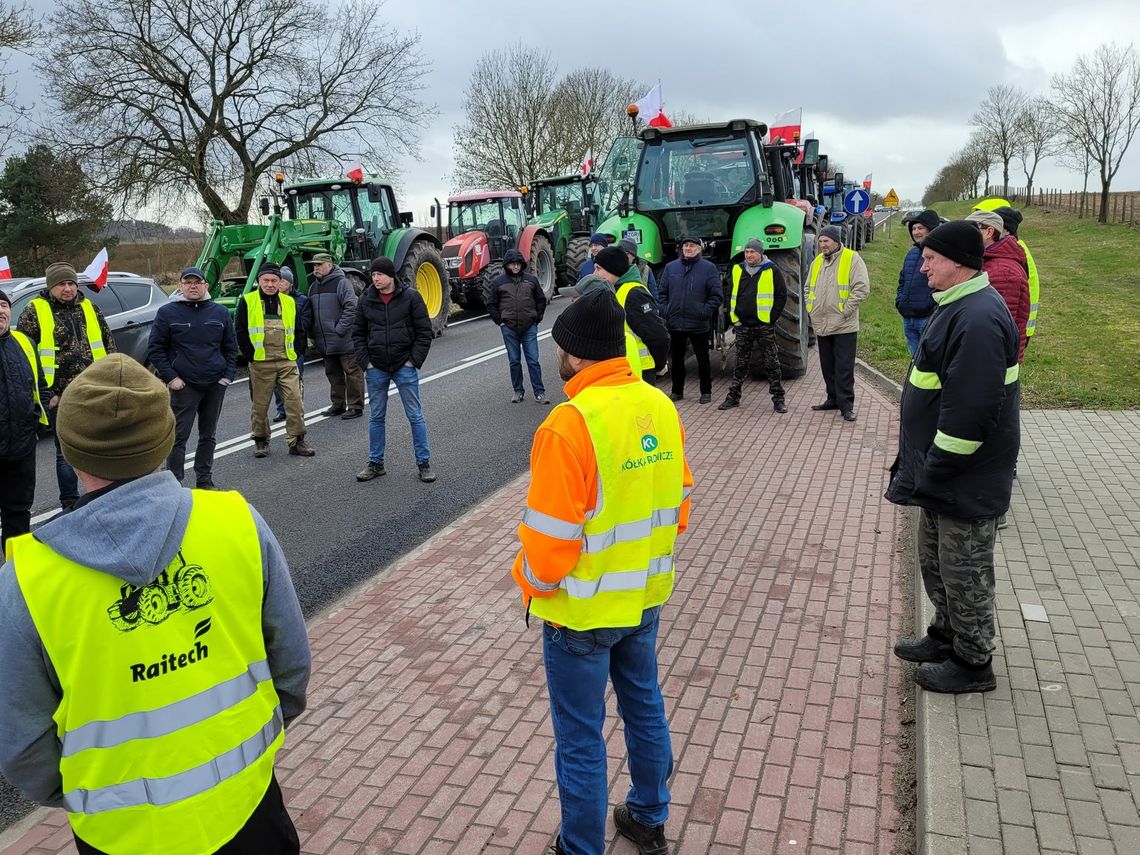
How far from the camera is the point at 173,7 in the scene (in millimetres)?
24156

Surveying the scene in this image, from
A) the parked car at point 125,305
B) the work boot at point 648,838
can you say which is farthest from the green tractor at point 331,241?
the work boot at point 648,838

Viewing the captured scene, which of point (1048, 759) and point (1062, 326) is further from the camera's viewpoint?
point (1062, 326)

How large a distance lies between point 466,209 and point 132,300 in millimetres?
10036

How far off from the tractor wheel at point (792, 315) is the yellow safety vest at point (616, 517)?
7136 mm

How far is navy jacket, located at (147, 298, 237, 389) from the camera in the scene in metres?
6.77

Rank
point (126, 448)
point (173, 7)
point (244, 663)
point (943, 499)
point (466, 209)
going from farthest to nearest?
point (173, 7), point (466, 209), point (943, 499), point (244, 663), point (126, 448)

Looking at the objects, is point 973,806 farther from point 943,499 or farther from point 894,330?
point 894,330

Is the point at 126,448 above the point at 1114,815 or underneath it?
above

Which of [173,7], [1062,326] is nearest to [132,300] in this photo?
[1062,326]

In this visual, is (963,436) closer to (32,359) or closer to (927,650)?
(927,650)

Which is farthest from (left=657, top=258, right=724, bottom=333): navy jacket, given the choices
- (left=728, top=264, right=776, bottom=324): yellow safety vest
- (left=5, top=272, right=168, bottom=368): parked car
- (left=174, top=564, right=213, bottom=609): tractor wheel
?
(left=174, top=564, right=213, bottom=609): tractor wheel

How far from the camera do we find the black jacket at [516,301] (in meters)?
9.55

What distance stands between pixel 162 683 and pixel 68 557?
32cm

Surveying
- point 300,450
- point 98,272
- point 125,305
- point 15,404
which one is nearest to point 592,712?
point 15,404
